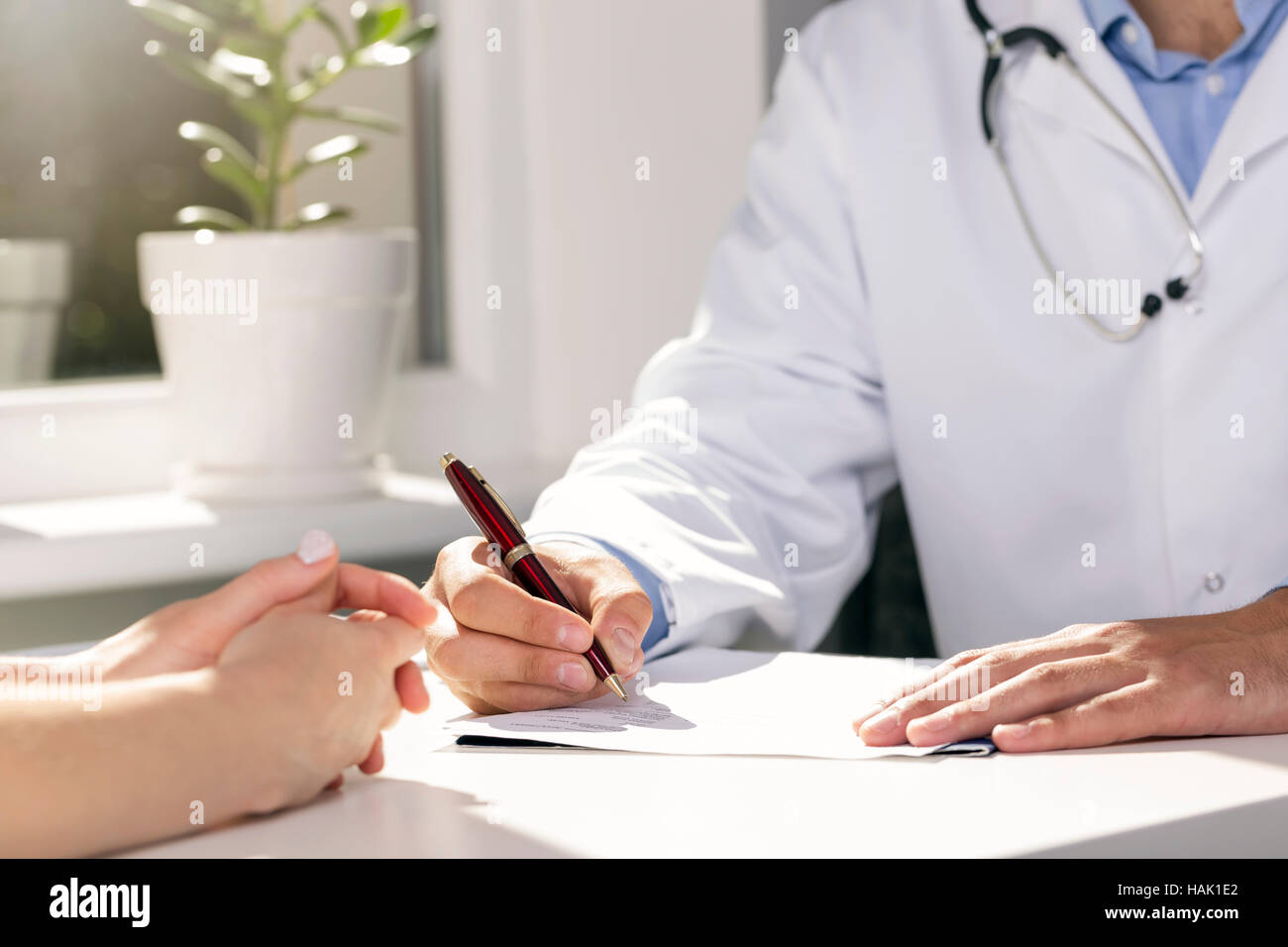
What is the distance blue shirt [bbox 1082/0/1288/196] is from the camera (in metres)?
1.26

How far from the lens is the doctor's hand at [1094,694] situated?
712 mm

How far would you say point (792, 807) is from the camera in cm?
60

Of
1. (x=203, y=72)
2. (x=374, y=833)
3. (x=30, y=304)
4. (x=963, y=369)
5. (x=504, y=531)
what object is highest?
(x=203, y=72)

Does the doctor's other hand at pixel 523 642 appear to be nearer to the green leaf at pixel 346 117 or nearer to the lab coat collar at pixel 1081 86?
the lab coat collar at pixel 1081 86

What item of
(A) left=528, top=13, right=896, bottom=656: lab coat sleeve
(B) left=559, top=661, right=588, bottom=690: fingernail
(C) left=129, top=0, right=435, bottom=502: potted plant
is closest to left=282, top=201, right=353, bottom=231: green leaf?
(C) left=129, top=0, right=435, bottom=502: potted plant

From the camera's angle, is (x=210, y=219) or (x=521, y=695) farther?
(x=210, y=219)

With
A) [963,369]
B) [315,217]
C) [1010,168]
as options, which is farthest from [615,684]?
[315,217]

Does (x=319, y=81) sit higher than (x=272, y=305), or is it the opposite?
(x=319, y=81)

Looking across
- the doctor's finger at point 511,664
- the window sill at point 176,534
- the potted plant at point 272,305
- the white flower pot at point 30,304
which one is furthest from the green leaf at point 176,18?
the doctor's finger at point 511,664

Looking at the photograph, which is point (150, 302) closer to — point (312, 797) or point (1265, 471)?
point (312, 797)

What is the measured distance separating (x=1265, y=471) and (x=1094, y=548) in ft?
0.54

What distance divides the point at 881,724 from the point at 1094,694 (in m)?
0.12

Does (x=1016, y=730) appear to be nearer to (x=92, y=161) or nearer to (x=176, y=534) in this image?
(x=176, y=534)
